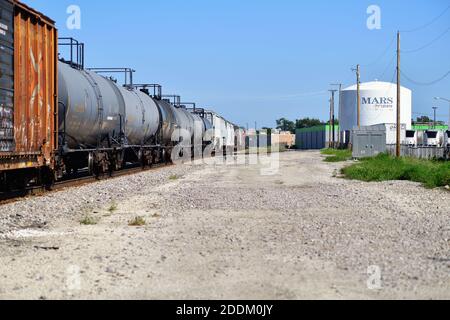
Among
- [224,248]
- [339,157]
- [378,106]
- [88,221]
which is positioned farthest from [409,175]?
[378,106]

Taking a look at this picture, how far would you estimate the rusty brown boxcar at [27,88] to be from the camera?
11562mm

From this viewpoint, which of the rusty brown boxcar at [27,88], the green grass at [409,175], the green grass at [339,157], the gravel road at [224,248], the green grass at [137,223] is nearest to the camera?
the gravel road at [224,248]

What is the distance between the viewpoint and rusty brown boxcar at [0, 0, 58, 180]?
1156 cm

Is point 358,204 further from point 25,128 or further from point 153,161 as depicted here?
point 153,161

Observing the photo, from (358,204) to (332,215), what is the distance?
90.6 inches

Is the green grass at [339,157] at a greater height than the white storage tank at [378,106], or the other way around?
the white storage tank at [378,106]

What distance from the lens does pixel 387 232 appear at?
9.41 metres

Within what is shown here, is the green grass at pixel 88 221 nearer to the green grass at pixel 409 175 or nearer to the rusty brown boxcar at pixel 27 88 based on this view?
the rusty brown boxcar at pixel 27 88

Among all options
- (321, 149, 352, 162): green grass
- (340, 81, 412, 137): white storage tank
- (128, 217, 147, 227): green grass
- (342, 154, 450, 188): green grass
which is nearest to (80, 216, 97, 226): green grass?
Answer: (128, 217, 147, 227): green grass

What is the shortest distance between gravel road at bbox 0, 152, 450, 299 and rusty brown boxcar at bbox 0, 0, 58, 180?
3.68ft

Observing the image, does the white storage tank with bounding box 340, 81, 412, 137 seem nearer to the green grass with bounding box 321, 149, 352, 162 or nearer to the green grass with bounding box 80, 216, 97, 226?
the green grass with bounding box 321, 149, 352, 162
